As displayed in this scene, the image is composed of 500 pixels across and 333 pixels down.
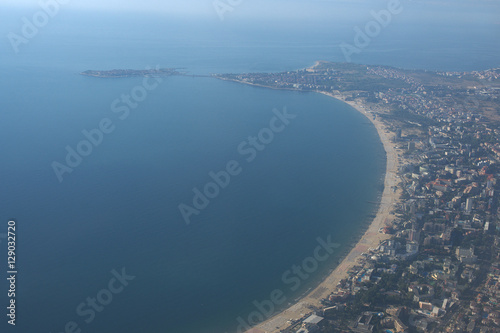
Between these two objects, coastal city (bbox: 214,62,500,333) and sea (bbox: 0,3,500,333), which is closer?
coastal city (bbox: 214,62,500,333)

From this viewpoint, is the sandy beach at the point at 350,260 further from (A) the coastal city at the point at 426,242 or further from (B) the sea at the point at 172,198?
(B) the sea at the point at 172,198

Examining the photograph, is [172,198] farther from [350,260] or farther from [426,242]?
[426,242]

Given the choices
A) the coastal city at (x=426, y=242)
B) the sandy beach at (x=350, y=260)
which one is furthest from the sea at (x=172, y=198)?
the coastal city at (x=426, y=242)

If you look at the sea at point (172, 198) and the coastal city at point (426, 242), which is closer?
the coastal city at point (426, 242)

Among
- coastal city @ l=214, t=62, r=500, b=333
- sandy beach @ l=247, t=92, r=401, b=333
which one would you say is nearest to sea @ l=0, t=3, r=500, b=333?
sandy beach @ l=247, t=92, r=401, b=333

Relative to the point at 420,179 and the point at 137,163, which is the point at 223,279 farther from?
the point at 420,179

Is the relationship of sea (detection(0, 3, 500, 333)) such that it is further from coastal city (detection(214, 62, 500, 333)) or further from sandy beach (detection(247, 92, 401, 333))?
coastal city (detection(214, 62, 500, 333))
